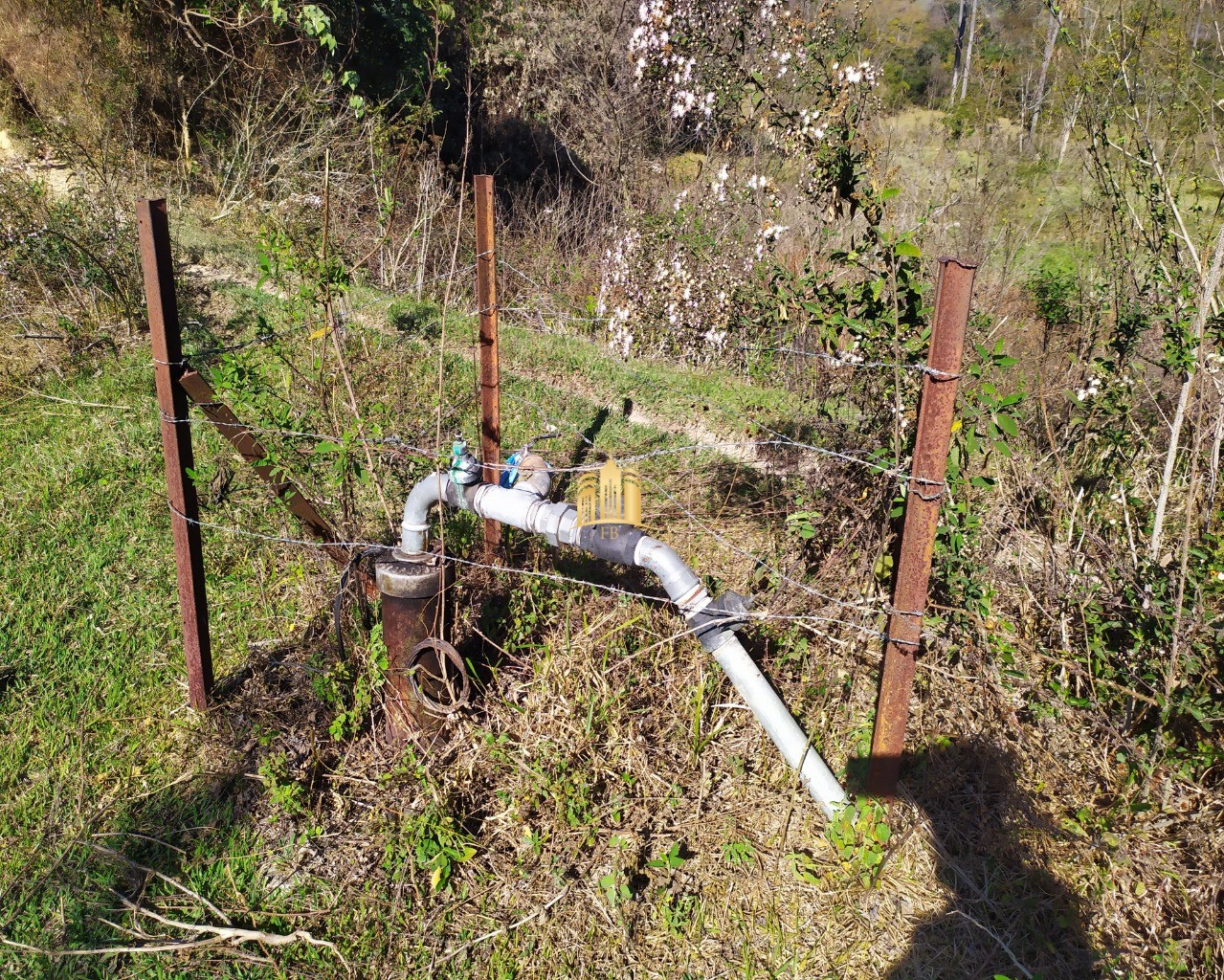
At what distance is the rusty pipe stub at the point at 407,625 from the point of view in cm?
293

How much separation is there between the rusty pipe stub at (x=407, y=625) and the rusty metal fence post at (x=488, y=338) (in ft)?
2.18

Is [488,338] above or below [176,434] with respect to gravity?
above

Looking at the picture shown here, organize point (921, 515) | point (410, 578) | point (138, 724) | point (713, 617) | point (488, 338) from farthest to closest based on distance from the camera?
point (488, 338), point (138, 724), point (410, 578), point (713, 617), point (921, 515)

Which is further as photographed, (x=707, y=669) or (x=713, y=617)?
(x=707, y=669)

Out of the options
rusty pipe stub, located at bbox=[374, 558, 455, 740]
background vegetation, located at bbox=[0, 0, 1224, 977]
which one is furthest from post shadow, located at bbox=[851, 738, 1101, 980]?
rusty pipe stub, located at bbox=[374, 558, 455, 740]

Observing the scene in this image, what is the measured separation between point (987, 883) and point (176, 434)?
306 centimetres

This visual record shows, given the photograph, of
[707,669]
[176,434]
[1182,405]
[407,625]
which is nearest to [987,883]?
[707,669]

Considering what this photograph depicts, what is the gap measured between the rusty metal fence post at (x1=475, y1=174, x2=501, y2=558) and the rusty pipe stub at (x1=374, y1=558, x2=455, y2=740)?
0.66m

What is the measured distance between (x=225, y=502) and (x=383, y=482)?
2.87 feet

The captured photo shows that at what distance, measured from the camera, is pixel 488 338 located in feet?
12.4

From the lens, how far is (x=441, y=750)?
2.99m

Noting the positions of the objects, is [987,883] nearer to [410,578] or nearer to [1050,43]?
[410,578]

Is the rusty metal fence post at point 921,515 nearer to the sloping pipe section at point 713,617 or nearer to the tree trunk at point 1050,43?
the sloping pipe section at point 713,617

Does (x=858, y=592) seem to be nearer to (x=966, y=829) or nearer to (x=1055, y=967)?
(x=966, y=829)
